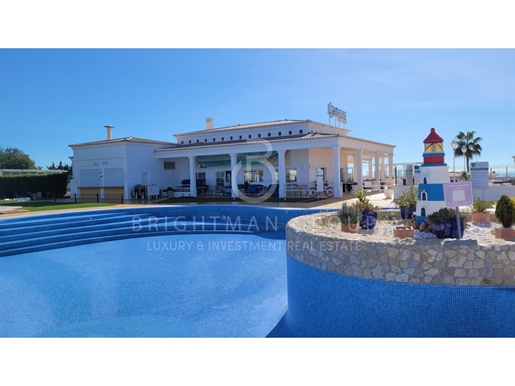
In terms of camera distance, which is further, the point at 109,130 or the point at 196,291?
the point at 109,130

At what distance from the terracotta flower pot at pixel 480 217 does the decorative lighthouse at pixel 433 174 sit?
240 centimetres

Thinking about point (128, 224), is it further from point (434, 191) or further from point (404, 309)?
point (404, 309)

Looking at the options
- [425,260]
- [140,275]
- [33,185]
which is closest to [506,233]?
[425,260]

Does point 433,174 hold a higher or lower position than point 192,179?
lower

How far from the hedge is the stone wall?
34.4 meters

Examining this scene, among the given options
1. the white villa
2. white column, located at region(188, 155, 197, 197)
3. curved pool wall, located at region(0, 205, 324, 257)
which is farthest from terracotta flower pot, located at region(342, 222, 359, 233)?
white column, located at region(188, 155, 197, 197)

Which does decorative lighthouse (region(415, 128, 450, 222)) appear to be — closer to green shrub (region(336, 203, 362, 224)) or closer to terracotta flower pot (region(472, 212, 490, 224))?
green shrub (region(336, 203, 362, 224))

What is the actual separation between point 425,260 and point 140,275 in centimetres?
725

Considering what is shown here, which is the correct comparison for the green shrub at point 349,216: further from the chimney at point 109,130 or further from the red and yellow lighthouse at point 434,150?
the chimney at point 109,130

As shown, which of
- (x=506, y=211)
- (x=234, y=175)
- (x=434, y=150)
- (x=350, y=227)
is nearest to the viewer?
(x=506, y=211)

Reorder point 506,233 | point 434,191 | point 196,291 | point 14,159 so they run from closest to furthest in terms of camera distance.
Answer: point 506,233, point 434,191, point 196,291, point 14,159

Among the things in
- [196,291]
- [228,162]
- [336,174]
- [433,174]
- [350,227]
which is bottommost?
[196,291]

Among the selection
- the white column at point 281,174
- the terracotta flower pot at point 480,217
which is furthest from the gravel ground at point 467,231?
the white column at point 281,174

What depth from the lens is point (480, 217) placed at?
925 cm
